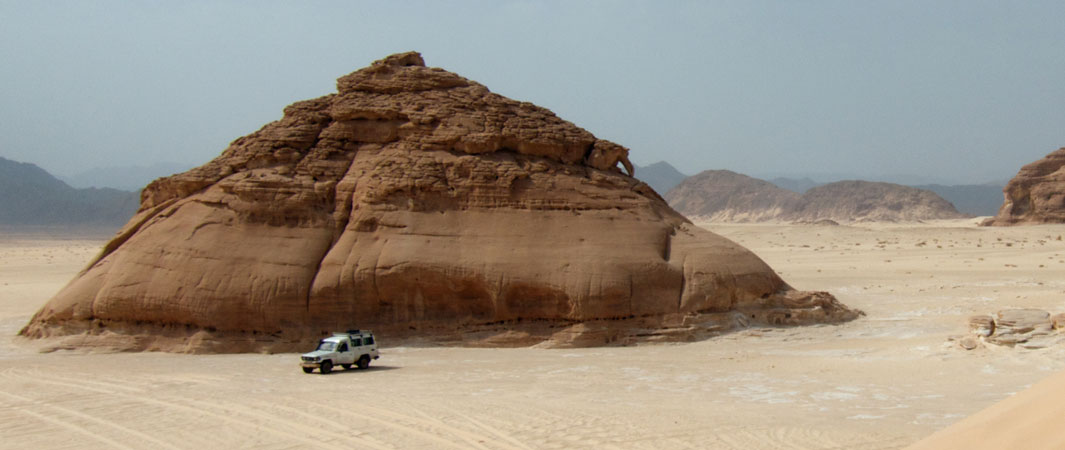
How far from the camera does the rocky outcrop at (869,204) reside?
3445 inches

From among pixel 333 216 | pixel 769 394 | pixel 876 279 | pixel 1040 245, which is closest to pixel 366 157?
pixel 333 216

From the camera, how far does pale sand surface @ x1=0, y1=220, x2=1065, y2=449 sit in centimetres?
934

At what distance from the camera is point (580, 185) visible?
1753 centimetres

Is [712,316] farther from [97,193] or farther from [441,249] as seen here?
[97,193]

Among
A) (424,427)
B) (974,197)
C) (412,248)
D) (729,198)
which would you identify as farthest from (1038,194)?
(974,197)

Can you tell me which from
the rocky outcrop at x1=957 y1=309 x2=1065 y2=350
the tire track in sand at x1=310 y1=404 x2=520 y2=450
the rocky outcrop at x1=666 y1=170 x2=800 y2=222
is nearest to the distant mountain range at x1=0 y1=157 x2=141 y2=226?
the rocky outcrop at x1=666 y1=170 x2=800 y2=222

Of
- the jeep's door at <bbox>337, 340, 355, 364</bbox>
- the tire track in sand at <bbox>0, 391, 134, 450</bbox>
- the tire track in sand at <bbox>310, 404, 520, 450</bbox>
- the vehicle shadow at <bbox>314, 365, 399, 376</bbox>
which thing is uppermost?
the jeep's door at <bbox>337, 340, 355, 364</bbox>

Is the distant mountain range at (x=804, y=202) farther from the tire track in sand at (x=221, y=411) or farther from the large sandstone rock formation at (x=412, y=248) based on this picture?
the tire track in sand at (x=221, y=411)

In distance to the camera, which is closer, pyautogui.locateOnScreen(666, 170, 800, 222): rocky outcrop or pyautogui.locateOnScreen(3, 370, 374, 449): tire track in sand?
pyautogui.locateOnScreen(3, 370, 374, 449): tire track in sand

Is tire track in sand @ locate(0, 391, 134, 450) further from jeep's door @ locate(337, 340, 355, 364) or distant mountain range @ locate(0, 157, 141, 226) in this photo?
distant mountain range @ locate(0, 157, 141, 226)

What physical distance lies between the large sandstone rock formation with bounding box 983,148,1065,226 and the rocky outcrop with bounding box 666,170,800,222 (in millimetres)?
37565

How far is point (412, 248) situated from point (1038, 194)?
51.7 meters

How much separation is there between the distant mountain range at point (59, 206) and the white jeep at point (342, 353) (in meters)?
106

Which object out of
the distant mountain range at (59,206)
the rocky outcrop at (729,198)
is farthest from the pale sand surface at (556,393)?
the distant mountain range at (59,206)
